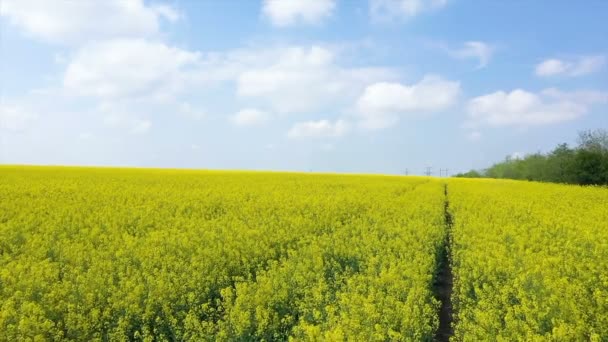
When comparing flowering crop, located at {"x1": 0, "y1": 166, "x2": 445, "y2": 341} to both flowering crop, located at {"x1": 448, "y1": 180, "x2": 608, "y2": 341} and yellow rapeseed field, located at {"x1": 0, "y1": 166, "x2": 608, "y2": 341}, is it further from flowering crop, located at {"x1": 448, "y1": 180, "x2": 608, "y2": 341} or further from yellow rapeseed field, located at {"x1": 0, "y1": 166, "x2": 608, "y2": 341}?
flowering crop, located at {"x1": 448, "y1": 180, "x2": 608, "y2": 341}

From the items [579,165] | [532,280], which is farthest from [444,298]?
[579,165]

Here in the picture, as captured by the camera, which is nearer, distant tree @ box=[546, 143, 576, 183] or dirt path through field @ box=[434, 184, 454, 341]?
dirt path through field @ box=[434, 184, 454, 341]

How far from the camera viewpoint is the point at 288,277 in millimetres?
8398

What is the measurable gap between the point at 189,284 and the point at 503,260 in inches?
224

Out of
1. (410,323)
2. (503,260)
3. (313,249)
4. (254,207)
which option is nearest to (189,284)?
(313,249)

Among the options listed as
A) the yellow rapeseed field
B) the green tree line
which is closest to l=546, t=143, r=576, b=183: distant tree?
the green tree line

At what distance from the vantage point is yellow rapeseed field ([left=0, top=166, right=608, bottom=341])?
656 cm

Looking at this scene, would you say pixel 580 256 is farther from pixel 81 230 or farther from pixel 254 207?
pixel 81 230

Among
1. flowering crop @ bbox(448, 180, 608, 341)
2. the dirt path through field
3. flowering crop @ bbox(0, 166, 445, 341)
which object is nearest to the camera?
flowering crop @ bbox(448, 180, 608, 341)

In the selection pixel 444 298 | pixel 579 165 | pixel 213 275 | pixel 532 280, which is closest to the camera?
pixel 532 280

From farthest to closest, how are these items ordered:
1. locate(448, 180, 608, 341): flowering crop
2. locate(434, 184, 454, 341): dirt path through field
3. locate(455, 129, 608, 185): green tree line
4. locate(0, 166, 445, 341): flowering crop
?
1. locate(455, 129, 608, 185): green tree line
2. locate(434, 184, 454, 341): dirt path through field
3. locate(0, 166, 445, 341): flowering crop
4. locate(448, 180, 608, 341): flowering crop

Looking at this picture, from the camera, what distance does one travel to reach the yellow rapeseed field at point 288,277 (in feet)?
21.5

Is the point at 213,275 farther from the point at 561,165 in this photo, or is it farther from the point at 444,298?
the point at 561,165

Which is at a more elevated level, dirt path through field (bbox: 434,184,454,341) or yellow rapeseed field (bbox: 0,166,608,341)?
yellow rapeseed field (bbox: 0,166,608,341)
